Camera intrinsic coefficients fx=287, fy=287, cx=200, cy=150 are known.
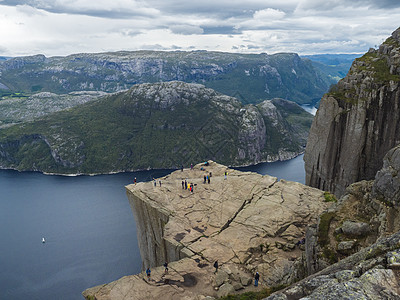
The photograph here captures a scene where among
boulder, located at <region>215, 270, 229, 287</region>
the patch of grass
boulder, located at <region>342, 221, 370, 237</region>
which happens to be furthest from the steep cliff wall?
boulder, located at <region>342, 221, 370, 237</region>

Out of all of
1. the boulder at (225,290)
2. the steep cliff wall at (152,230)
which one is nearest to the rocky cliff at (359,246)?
the boulder at (225,290)

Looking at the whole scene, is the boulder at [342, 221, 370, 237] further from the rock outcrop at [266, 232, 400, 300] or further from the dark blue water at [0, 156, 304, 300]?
the dark blue water at [0, 156, 304, 300]

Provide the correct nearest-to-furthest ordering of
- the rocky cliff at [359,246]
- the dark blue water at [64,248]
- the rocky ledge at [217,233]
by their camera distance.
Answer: the rocky cliff at [359,246], the rocky ledge at [217,233], the dark blue water at [64,248]

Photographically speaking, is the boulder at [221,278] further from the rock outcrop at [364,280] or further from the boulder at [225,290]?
the rock outcrop at [364,280]

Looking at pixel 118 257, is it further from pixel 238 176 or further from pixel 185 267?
pixel 185 267

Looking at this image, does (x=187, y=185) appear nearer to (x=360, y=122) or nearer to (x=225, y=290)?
(x=225, y=290)
